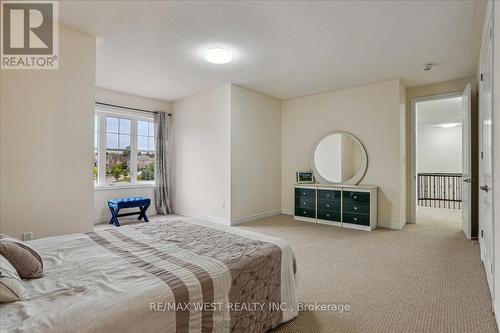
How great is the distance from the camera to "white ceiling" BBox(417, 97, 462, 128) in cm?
586

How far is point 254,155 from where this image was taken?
205 inches

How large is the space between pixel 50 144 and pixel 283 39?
281cm

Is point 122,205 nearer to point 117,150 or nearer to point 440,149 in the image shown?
point 117,150

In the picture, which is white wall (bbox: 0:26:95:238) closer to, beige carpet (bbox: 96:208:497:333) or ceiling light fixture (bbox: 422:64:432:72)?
beige carpet (bbox: 96:208:497:333)

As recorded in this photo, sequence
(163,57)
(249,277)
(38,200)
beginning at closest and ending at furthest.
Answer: (249,277)
(38,200)
(163,57)

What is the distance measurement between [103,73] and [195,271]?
408cm

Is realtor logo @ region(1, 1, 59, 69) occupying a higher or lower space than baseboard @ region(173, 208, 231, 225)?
higher

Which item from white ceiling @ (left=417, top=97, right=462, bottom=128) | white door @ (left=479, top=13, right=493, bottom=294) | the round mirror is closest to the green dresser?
the round mirror

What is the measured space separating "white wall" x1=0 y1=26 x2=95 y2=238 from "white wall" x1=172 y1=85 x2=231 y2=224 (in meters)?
2.30

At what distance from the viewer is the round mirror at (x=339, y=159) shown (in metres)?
4.86

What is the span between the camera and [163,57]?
3.54m

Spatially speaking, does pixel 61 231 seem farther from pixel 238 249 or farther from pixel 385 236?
pixel 385 236

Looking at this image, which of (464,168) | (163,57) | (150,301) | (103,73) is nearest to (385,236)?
(464,168)

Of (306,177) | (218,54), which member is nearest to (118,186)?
(218,54)
